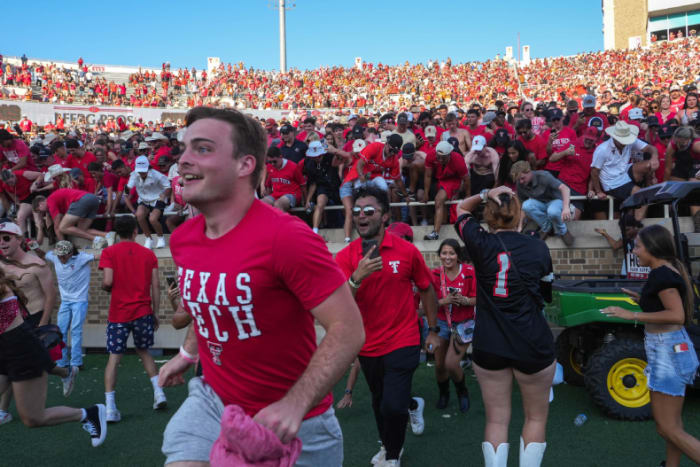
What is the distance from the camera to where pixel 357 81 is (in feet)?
117

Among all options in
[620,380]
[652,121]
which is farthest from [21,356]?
[652,121]

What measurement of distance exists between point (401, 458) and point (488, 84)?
1121 inches

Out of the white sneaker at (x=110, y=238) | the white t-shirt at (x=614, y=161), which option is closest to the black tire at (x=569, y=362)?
the white t-shirt at (x=614, y=161)

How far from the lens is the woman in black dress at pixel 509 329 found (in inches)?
142

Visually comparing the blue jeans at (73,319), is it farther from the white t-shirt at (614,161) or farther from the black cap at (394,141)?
the white t-shirt at (614,161)

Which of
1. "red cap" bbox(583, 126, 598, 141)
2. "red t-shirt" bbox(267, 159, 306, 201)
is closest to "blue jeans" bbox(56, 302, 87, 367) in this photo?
"red t-shirt" bbox(267, 159, 306, 201)

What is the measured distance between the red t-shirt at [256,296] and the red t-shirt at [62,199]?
30.3 feet

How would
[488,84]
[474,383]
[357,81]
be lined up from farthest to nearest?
[357,81] → [488,84] → [474,383]

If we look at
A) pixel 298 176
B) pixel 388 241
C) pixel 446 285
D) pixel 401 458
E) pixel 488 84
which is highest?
pixel 488 84

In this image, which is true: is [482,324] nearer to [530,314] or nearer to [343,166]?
[530,314]

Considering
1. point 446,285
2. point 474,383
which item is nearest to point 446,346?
point 446,285

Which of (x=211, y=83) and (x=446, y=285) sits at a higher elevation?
(x=211, y=83)

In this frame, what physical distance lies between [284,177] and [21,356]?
5.56 meters

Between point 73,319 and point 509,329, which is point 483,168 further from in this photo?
point 73,319
